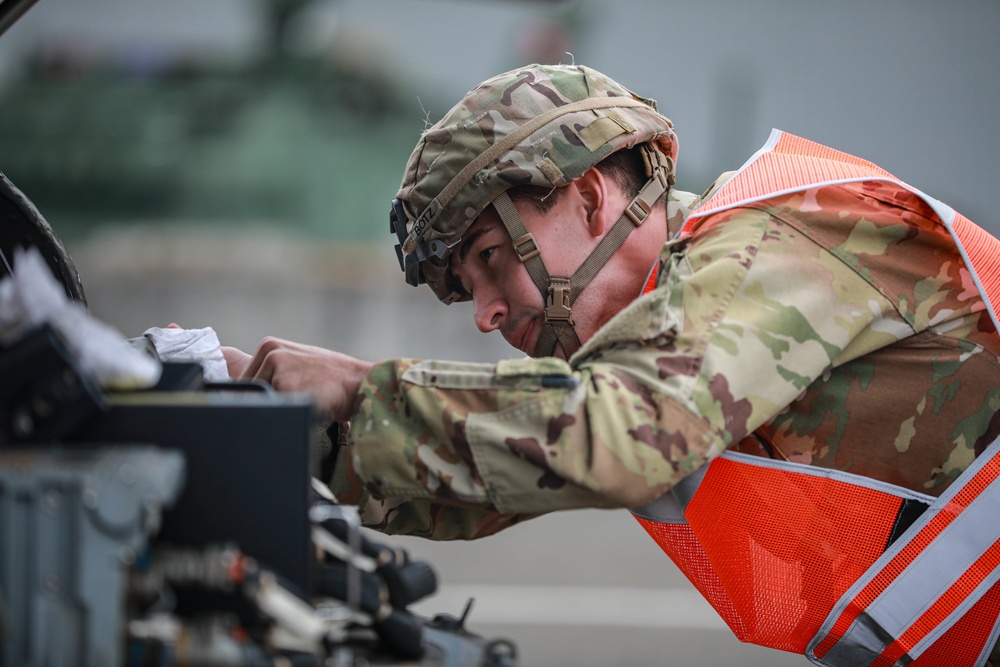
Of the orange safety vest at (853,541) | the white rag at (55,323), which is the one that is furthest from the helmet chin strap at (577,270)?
the white rag at (55,323)

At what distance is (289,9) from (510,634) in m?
13.1

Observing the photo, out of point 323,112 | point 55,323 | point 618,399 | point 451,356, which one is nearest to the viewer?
point 55,323

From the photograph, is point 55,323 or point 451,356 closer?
point 55,323

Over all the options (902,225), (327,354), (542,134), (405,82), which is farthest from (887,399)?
(405,82)

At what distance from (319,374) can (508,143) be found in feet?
2.72

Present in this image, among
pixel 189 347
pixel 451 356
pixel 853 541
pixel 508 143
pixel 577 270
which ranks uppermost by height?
pixel 508 143

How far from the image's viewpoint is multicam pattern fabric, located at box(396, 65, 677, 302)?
97.3 inches

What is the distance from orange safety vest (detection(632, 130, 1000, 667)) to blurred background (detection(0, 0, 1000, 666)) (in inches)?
458

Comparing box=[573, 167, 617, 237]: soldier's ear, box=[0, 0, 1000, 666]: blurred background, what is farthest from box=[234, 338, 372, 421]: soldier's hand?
box=[0, 0, 1000, 666]: blurred background

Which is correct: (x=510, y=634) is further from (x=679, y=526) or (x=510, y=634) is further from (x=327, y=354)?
(x=327, y=354)

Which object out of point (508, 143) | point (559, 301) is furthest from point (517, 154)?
point (559, 301)

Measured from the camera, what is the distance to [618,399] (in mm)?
1765

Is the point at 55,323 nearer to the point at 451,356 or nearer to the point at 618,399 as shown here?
the point at 618,399

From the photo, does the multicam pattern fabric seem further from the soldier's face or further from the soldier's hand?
the soldier's hand
